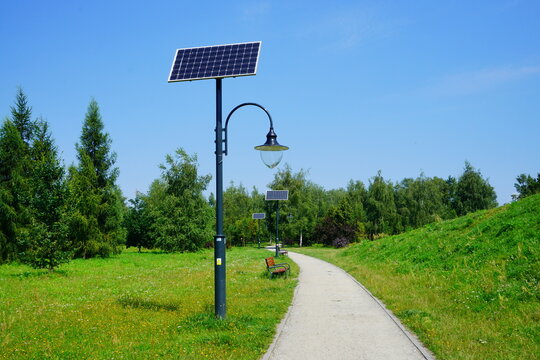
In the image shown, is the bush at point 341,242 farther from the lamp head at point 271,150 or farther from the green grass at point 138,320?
the lamp head at point 271,150

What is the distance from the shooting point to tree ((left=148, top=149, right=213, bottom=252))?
47.8 m

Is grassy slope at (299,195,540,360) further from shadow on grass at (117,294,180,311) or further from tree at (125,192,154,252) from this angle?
tree at (125,192,154,252)

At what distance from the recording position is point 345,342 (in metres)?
8.01

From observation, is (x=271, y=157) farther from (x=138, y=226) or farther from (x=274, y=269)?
(x=138, y=226)

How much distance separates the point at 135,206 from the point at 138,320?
64.4 metres

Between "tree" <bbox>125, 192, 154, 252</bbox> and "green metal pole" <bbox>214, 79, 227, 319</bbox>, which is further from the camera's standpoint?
"tree" <bbox>125, 192, 154, 252</bbox>

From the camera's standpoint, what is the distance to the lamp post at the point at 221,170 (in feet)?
32.0

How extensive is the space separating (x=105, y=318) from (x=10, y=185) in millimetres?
26930

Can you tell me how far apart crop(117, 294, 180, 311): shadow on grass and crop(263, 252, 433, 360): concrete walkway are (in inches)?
141

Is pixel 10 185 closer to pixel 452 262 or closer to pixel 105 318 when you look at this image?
pixel 105 318

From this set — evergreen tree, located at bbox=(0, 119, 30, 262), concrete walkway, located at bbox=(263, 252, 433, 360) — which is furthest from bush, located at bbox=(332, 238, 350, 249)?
concrete walkway, located at bbox=(263, 252, 433, 360)

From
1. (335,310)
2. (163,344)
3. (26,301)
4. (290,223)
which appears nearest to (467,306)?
(335,310)

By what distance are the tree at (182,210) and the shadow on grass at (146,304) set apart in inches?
1368

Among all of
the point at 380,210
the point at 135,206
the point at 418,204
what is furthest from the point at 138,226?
the point at 418,204
